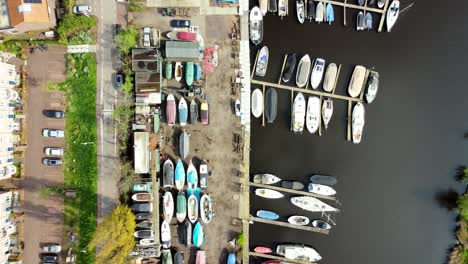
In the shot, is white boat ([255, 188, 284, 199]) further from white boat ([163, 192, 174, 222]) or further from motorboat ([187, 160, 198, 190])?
white boat ([163, 192, 174, 222])

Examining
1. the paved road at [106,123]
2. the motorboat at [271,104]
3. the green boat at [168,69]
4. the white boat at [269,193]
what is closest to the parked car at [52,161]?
the paved road at [106,123]

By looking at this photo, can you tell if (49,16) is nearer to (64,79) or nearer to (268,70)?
(64,79)

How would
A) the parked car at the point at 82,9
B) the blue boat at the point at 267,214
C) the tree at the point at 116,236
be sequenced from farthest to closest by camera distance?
1. the blue boat at the point at 267,214
2. the parked car at the point at 82,9
3. the tree at the point at 116,236

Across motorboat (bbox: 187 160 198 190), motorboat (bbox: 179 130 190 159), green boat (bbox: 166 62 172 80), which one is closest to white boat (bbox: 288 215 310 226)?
motorboat (bbox: 187 160 198 190)

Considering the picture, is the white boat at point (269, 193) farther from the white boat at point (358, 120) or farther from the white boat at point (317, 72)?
the white boat at point (317, 72)

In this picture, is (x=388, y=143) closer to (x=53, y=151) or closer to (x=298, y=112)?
(x=298, y=112)

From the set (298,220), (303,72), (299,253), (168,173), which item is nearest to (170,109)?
(168,173)
